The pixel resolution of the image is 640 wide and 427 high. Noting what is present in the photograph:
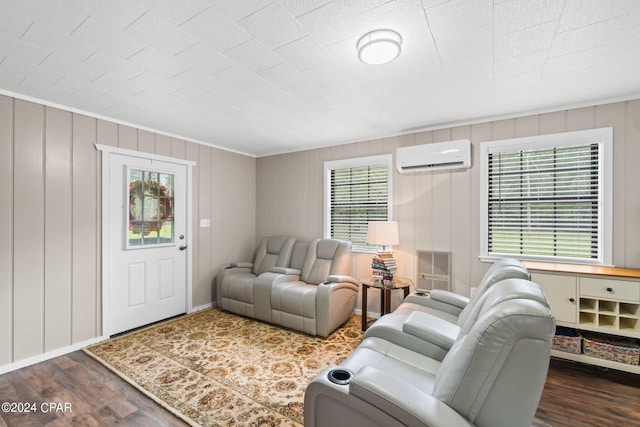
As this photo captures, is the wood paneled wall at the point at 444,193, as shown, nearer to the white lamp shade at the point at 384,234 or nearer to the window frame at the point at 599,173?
the window frame at the point at 599,173

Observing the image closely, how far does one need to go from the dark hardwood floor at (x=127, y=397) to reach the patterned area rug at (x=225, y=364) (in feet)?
0.37

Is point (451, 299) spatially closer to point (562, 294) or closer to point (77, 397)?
point (562, 294)

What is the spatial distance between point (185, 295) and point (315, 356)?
2.14 metres

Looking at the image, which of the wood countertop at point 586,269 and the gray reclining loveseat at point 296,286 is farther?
the gray reclining loveseat at point 296,286

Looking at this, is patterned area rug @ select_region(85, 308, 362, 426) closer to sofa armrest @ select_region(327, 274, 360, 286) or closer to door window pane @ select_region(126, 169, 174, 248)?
sofa armrest @ select_region(327, 274, 360, 286)

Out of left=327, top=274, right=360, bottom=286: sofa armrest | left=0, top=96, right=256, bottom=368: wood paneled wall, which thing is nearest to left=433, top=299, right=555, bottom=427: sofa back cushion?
left=327, top=274, right=360, bottom=286: sofa armrest

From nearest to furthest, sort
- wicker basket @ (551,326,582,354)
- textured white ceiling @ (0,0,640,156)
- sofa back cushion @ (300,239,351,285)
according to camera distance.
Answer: textured white ceiling @ (0,0,640,156) → wicker basket @ (551,326,582,354) → sofa back cushion @ (300,239,351,285)

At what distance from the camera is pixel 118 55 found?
1922mm

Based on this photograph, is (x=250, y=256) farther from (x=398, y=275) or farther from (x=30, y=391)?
(x=30, y=391)

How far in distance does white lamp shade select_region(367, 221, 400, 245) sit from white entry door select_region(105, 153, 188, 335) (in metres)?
2.50

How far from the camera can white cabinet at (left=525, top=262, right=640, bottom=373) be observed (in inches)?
90.6

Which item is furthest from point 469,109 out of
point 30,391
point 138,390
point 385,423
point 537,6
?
point 30,391

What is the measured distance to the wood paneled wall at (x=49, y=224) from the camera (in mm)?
2521

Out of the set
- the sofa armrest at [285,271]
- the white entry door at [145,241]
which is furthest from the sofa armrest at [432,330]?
the white entry door at [145,241]
